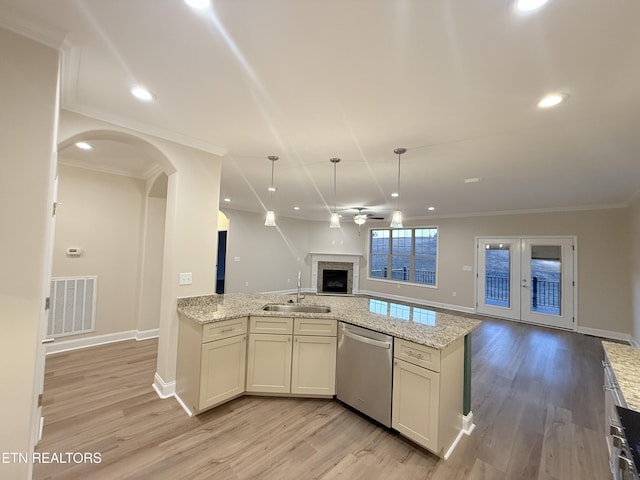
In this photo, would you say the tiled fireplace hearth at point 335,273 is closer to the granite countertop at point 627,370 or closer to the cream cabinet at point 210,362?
the cream cabinet at point 210,362

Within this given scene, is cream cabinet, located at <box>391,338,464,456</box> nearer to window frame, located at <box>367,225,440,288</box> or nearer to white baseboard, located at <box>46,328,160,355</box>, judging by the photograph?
white baseboard, located at <box>46,328,160,355</box>

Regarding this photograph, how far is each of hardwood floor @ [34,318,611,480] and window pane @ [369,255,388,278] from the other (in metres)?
5.78

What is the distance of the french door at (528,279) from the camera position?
18.8 ft

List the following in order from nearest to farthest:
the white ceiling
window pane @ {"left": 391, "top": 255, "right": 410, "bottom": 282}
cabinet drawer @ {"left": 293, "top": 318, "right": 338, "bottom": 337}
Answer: the white ceiling, cabinet drawer @ {"left": 293, "top": 318, "right": 338, "bottom": 337}, window pane @ {"left": 391, "top": 255, "right": 410, "bottom": 282}

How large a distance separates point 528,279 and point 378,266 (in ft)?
13.7

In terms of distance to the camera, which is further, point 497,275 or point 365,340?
Result: point 497,275

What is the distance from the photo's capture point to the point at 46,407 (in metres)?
2.38

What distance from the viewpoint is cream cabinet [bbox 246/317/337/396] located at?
2635mm

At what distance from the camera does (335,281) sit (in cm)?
947

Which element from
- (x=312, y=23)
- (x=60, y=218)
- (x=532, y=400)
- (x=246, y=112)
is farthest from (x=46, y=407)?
(x=532, y=400)

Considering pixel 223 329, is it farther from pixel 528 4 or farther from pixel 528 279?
pixel 528 279

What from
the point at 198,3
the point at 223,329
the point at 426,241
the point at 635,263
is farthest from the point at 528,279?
the point at 198,3

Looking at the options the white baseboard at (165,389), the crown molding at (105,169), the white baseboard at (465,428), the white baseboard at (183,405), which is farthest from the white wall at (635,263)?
the crown molding at (105,169)

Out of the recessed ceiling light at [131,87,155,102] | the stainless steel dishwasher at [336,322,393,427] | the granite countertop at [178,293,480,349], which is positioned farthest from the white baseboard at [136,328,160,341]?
the recessed ceiling light at [131,87,155,102]
